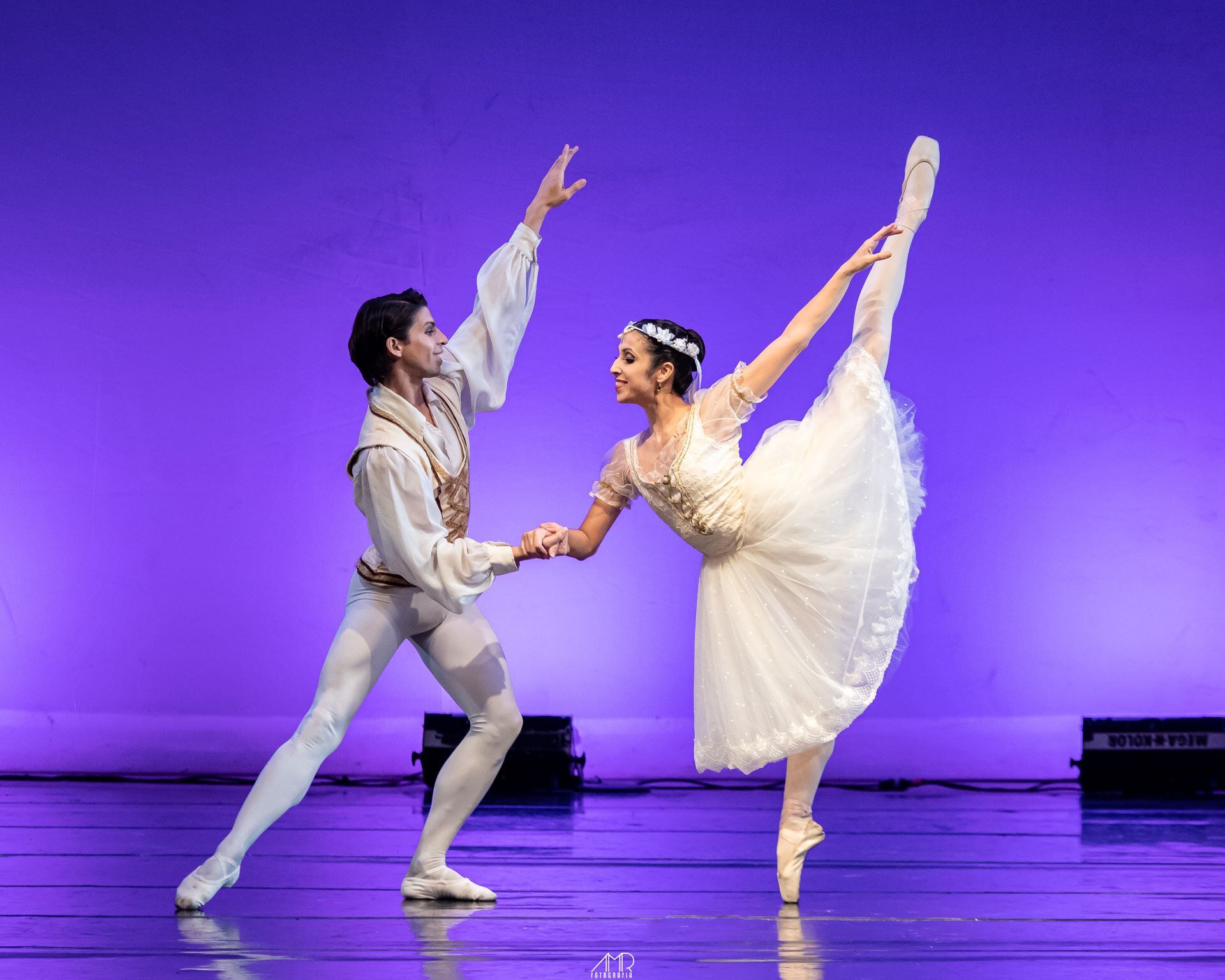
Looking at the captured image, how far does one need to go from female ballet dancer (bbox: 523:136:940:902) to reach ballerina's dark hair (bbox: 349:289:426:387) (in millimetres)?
429

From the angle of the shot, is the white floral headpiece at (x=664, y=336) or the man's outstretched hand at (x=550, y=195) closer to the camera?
the white floral headpiece at (x=664, y=336)

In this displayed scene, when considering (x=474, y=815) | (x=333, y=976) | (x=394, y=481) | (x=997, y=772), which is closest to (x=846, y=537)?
(x=394, y=481)

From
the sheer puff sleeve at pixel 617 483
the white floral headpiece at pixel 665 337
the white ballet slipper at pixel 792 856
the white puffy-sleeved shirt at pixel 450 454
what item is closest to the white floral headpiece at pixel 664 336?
the white floral headpiece at pixel 665 337

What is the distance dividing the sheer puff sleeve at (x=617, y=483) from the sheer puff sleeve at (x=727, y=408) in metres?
0.18

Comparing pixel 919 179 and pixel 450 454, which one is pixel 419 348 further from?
pixel 919 179

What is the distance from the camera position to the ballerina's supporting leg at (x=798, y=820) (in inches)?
94.0

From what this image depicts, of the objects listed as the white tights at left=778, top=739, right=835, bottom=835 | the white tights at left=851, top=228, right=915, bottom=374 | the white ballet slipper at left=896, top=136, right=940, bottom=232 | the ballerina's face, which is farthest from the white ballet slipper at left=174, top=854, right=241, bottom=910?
the white ballet slipper at left=896, top=136, right=940, bottom=232

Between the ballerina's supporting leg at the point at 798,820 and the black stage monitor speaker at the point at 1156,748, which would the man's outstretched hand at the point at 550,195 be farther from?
the black stage monitor speaker at the point at 1156,748

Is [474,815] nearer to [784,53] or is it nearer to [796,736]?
[796,736]

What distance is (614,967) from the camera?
1.77m

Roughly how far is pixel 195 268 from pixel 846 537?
3.35m

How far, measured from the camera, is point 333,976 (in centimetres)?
172

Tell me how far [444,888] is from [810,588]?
3.00 feet

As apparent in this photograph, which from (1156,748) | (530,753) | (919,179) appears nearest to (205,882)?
(919,179)
